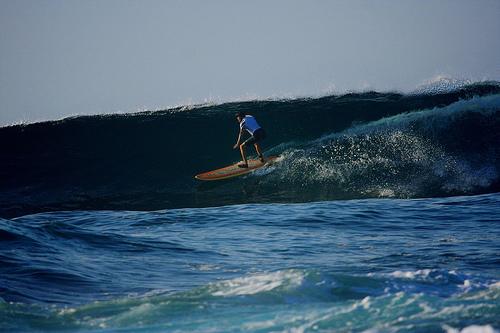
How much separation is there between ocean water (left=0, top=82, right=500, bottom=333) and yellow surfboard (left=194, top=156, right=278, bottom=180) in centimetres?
25

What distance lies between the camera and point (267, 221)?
39.3ft

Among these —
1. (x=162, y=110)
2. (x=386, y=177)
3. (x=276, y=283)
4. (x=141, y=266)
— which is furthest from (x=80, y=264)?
(x=162, y=110)

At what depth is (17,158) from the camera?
21609 millimetres

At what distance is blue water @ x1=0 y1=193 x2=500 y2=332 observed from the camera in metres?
5.50

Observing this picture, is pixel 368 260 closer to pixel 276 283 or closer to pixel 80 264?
pixel 276 283

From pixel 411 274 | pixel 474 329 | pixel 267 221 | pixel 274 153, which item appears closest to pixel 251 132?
pixel 274 153

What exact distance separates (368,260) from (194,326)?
10.9 ft

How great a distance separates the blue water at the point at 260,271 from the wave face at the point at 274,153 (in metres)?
3.42

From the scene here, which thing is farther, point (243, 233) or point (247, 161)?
point (247, 161)

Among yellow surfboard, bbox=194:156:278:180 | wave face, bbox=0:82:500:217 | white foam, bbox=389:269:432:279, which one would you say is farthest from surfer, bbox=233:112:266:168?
white foam, bbox=389:269:432:279

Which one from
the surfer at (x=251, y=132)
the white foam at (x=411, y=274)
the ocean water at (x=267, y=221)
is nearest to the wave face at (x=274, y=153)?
the ocean water at (x=267, y=221)

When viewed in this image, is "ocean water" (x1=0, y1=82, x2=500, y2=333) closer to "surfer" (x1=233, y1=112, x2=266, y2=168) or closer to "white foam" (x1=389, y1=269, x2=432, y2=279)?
"white foam" (x1=389, y1=269, x2=432, y2=279)

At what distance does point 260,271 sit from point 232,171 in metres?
10.1

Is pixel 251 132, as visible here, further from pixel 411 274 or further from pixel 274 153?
pixel 411 274
